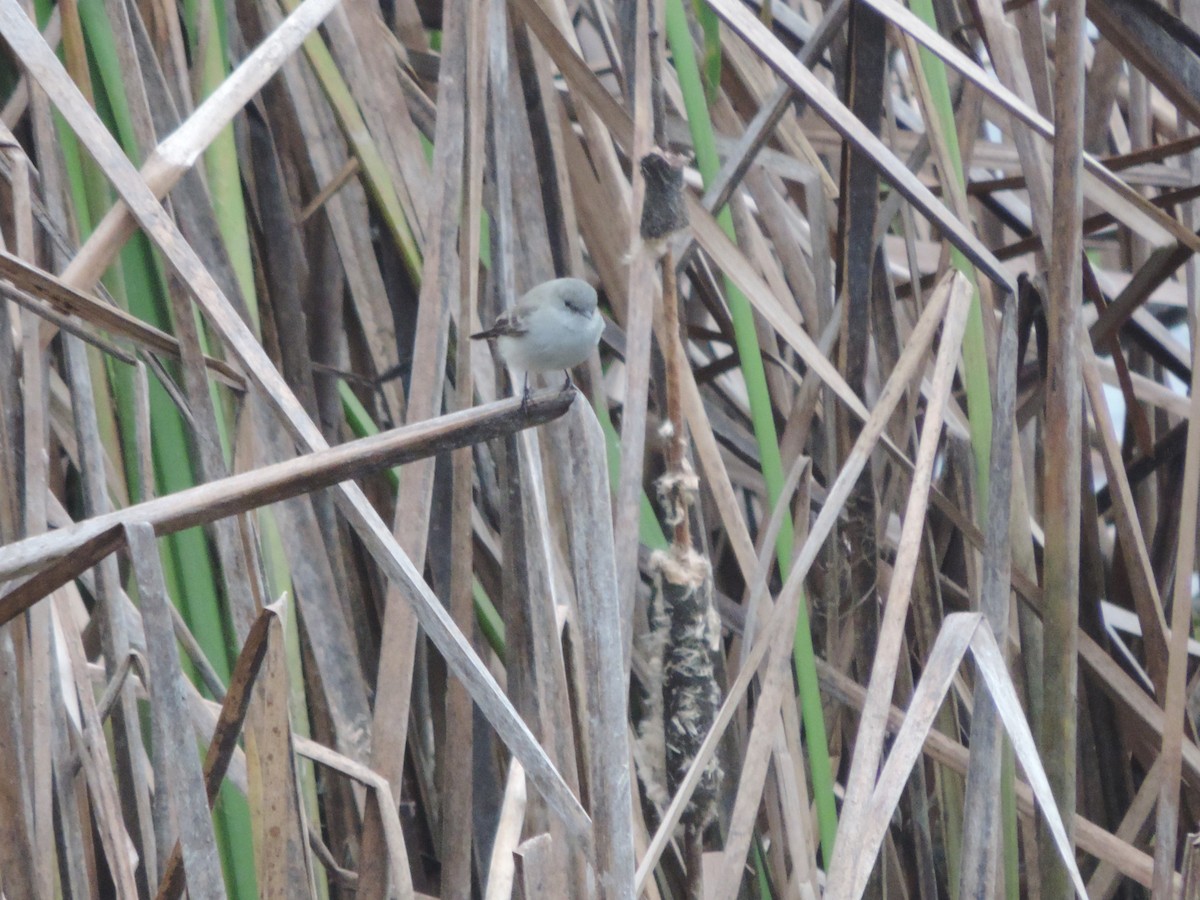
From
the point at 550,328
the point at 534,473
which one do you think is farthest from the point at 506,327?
the point at 534,473

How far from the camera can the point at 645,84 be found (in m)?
1.22

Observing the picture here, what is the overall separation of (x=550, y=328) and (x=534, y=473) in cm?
32

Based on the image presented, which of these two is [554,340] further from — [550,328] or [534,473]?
[534,473]

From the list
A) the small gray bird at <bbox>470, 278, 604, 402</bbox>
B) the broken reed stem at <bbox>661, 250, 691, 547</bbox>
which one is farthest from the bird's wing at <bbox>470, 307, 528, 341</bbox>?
the broken reed stem at <bbox>661, 250, 691, 547</bbox>

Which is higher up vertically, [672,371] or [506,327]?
[506,327]

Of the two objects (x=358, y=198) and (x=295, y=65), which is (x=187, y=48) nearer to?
(x=295, y=65)

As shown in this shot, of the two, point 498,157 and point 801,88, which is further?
point 498,157

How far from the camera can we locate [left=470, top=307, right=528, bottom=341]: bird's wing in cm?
144

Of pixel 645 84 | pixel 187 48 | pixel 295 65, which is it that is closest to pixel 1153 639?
pixel 645 84

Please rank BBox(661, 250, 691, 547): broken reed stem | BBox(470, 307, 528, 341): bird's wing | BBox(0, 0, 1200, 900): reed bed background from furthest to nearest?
BBox(470, 307, 528, 341): bird's wing
BBox(661, 250, 691, 547): broken reed stem
BBox(0, 0, 1200, 900): reed bed background

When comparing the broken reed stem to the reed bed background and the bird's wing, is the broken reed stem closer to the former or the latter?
the reed bed background

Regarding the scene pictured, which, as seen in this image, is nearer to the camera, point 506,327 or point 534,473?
point 534,473

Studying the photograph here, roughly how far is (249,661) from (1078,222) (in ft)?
3.20

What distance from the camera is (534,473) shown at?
1265mm
